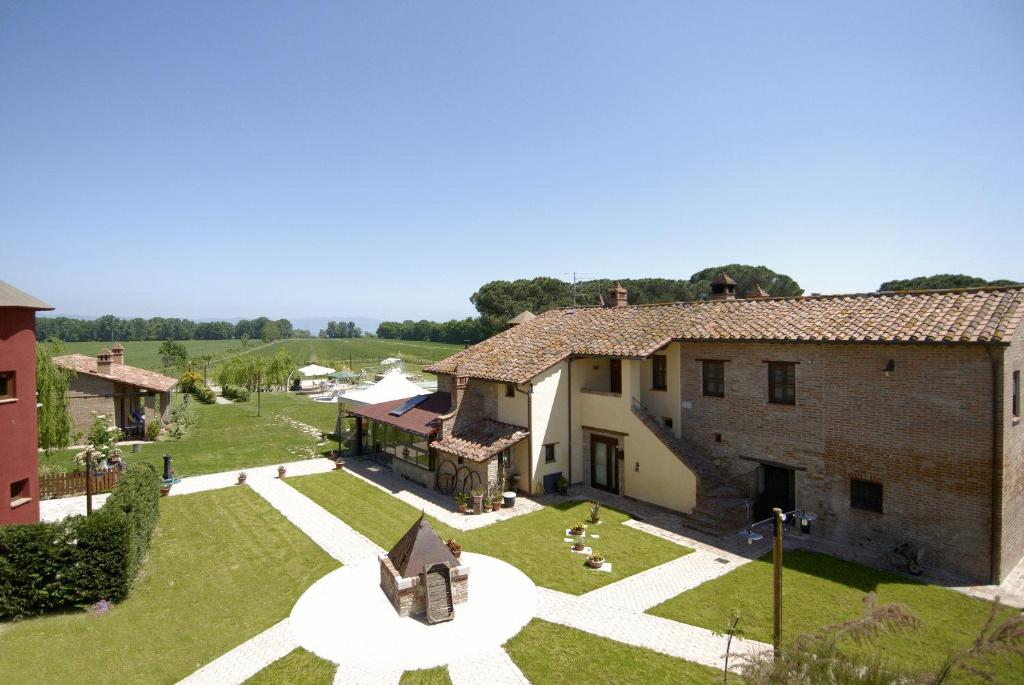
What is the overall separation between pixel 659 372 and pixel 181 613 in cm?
1685

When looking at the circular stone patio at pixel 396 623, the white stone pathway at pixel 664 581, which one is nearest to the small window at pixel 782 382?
the white stone pathway at pixel 664 581

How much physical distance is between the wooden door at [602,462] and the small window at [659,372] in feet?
9.32

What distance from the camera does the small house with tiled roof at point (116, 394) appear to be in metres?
30.4

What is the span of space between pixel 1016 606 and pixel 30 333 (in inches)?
1077

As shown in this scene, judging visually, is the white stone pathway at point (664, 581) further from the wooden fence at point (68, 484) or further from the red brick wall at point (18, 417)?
the wooden fence at point (68, 484)

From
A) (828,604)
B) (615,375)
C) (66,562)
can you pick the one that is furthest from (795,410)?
(66,562)

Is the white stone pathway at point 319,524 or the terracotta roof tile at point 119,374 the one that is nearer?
the white stone pathway at point 319,524

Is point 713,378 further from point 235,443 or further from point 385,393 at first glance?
point 235,443

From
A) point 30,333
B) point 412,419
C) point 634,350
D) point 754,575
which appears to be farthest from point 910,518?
point 30,333

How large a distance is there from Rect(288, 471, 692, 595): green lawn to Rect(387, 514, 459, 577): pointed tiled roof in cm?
274

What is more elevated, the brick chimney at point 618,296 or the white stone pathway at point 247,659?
the brick chimney at point 618,296

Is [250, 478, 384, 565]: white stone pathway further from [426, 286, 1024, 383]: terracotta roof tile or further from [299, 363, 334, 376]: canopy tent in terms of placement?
[299, 363, 334, 376]: canopy tent

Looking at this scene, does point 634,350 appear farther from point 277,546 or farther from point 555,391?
point 277,546

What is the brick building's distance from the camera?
43.9 feet
